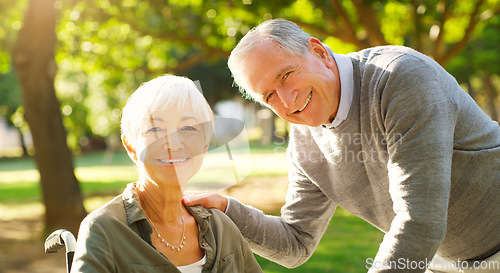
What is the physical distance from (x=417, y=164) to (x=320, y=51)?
1.98ft

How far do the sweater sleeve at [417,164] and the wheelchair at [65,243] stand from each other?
1047mm

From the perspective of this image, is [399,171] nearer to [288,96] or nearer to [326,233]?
[288,96]

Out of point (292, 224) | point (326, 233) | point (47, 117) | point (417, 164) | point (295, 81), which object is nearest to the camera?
point (417, 164)

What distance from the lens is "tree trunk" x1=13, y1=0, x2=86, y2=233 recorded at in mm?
7617

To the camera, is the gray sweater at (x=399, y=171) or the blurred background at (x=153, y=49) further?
the blurred background at (x=153, y=49)

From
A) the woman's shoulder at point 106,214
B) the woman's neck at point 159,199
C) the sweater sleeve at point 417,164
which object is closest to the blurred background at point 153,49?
the woman's neck at point 159,199

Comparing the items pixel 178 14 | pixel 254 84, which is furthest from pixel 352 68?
pixel 178 14

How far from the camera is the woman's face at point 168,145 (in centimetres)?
183

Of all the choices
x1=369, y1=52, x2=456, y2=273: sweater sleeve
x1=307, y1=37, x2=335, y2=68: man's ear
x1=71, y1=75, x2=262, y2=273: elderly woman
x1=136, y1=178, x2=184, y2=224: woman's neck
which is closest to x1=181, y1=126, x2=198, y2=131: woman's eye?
x1=71, y1=75, x2=262, y2=273: elderly woman

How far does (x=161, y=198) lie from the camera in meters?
1.89

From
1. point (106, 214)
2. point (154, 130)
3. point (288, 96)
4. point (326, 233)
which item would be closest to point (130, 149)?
point (154, 130)

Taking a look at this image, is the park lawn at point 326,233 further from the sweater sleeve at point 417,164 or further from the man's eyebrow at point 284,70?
the sweater sleeve at point 417,164

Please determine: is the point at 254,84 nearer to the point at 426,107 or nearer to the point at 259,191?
the point at 426,107

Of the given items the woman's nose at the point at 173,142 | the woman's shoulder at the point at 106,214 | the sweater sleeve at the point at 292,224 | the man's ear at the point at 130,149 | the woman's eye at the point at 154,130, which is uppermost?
the woman's eye at the point at 154,130
